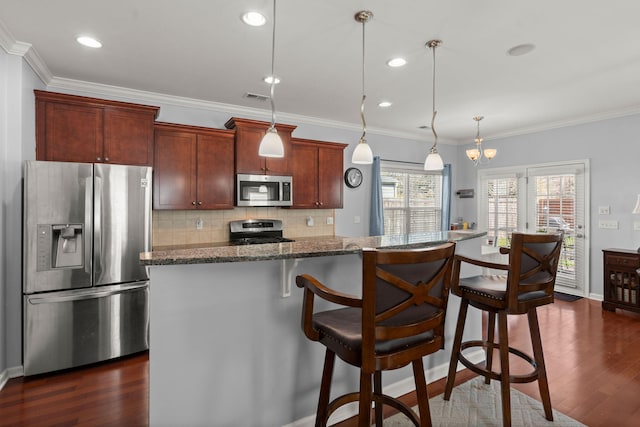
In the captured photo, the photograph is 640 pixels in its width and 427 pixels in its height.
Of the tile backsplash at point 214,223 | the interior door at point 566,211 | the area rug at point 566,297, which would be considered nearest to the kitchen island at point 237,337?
the tile backsplash at point 214,223

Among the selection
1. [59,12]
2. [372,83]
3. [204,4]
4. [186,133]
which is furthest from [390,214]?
[59,12]

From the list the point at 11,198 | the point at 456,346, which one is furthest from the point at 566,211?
the point at 11,198

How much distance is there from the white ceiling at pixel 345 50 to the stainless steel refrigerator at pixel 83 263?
1004mm

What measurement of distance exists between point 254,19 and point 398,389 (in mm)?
2735

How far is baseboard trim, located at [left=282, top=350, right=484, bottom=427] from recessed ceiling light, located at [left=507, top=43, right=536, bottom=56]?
254 centimetres

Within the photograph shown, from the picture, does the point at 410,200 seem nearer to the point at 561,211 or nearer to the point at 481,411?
the point at 561,211

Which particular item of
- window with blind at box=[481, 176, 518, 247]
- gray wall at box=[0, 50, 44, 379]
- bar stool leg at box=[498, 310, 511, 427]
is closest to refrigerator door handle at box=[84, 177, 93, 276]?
Result: gray wall at box=[0, 50, 44, 379]

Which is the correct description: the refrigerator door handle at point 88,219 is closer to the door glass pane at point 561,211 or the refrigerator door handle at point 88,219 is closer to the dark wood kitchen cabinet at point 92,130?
the dark wood kitchen cabinet at point 92,130

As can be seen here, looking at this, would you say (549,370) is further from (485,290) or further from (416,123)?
(416,123)

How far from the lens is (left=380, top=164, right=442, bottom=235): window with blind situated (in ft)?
19.1

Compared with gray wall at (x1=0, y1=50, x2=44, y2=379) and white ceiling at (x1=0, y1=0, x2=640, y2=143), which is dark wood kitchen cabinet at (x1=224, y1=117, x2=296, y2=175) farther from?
gray wall at (x1=0, y1=50, x2=44, y2=379)

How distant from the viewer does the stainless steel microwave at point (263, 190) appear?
4066 millimetres

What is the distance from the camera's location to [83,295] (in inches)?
112

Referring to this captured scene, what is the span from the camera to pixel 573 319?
3.97 meters
